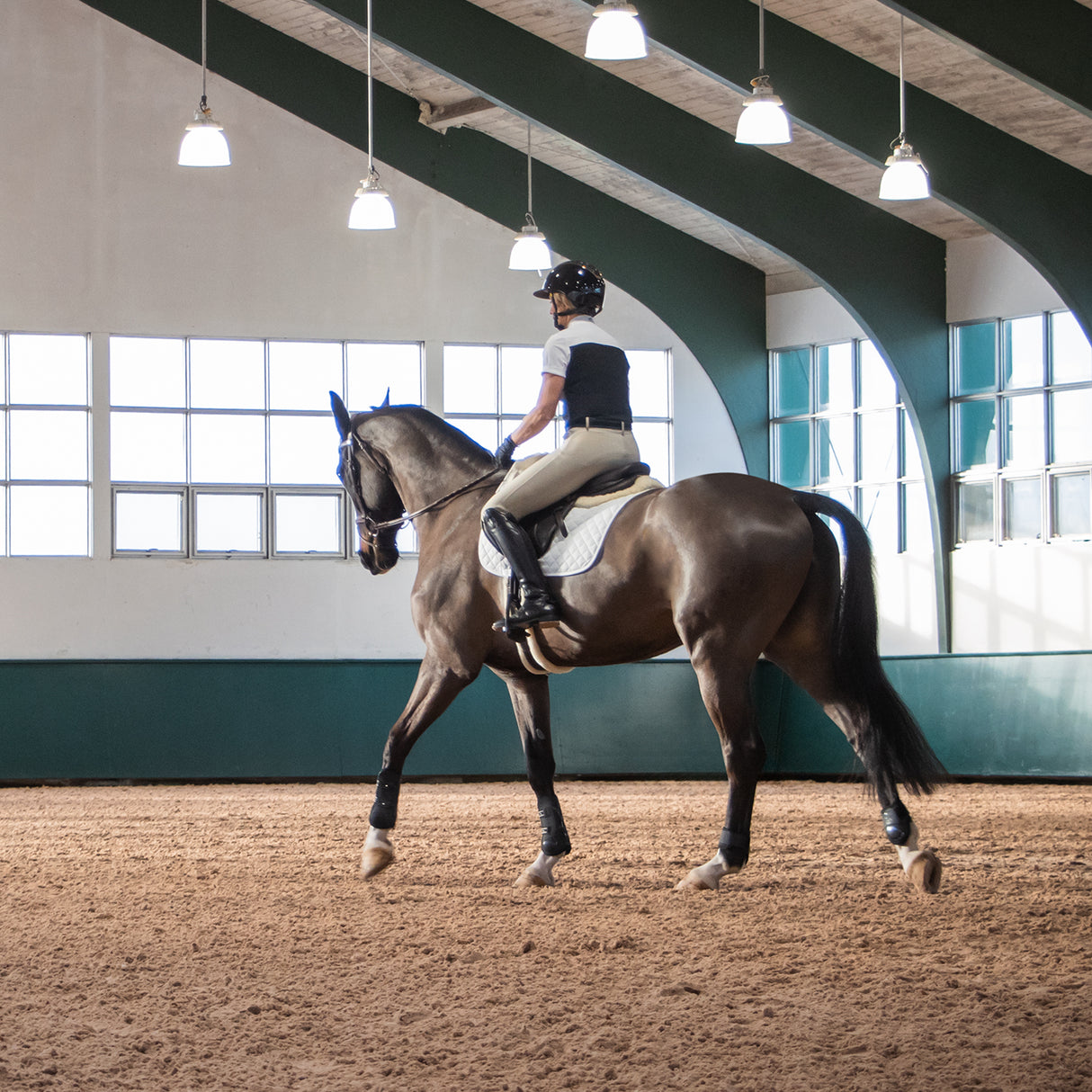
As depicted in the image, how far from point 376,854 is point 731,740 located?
178 centimetres

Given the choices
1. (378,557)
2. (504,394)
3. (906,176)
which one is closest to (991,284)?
(504,394)

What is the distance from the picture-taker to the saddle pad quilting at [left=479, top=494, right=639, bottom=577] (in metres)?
6.41

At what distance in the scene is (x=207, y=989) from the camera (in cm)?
432

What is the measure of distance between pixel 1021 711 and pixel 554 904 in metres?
7.98

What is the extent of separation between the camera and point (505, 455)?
7.09 meters

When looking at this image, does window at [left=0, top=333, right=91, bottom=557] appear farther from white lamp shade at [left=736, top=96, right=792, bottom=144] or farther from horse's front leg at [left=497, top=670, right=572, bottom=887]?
horse's front leg at [left=497, top=670, right=572, bottom=887]

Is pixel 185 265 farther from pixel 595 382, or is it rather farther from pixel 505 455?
pixel 595 382

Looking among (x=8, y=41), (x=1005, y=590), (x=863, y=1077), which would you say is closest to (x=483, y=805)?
(x=863, y=1077)

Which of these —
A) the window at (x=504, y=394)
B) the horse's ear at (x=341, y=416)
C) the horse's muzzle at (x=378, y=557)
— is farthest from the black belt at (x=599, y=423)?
the window at (x=504, y=394)

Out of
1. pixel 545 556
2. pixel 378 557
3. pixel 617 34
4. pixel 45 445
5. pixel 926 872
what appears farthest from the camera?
pixel 45 445

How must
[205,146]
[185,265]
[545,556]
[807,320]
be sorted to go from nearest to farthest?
[545,556], [205,146], [185,265], [807,320]

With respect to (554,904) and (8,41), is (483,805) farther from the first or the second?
(8,41)

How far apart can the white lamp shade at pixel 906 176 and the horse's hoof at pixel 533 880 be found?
6908mm

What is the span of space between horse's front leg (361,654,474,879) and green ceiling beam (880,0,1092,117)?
6298 millimetres
